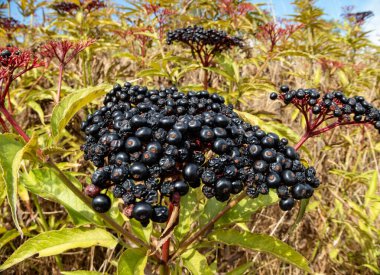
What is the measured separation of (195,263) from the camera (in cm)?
176

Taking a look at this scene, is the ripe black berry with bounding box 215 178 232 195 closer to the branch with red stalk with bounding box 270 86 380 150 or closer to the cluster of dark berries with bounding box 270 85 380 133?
the branch with red stalk with bounding box 270 86 380 150

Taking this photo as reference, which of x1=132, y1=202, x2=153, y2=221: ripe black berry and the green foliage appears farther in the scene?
the green foliage

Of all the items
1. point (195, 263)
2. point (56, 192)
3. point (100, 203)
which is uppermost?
point (100, 203)

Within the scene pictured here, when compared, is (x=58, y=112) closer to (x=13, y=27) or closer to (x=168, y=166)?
(x=168, y=166)

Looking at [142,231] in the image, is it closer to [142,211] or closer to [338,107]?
[142,211]

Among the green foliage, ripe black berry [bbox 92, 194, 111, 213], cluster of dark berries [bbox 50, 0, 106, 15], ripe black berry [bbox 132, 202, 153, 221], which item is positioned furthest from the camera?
cluster of dark berries [bbox 50, 0, 106, 15]

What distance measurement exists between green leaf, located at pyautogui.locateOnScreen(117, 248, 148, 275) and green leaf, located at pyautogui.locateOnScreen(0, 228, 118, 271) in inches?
6.9

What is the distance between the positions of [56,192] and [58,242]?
0.31 metres

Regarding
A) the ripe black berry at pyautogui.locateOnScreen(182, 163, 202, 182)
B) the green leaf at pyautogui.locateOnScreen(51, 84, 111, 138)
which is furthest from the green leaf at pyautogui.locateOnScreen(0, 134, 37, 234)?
the ripe black berry at pyautogui.locateOnScreen(182, 163, 202, 182)

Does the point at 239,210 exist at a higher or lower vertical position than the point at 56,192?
lower

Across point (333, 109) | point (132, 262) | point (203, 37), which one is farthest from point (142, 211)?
point (203, 37)

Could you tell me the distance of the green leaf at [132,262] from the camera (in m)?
1.45

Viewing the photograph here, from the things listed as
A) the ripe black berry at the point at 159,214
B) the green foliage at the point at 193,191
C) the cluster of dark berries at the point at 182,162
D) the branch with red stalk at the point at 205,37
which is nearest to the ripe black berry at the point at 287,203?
the cluster of dark berries at the point at 182,162

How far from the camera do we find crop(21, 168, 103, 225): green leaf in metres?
1.75
